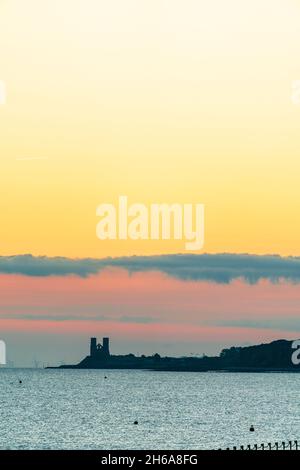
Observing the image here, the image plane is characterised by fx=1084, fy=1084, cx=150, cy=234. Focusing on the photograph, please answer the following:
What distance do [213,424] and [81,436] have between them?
32.2 meters

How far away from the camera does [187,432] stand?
15838 cm
